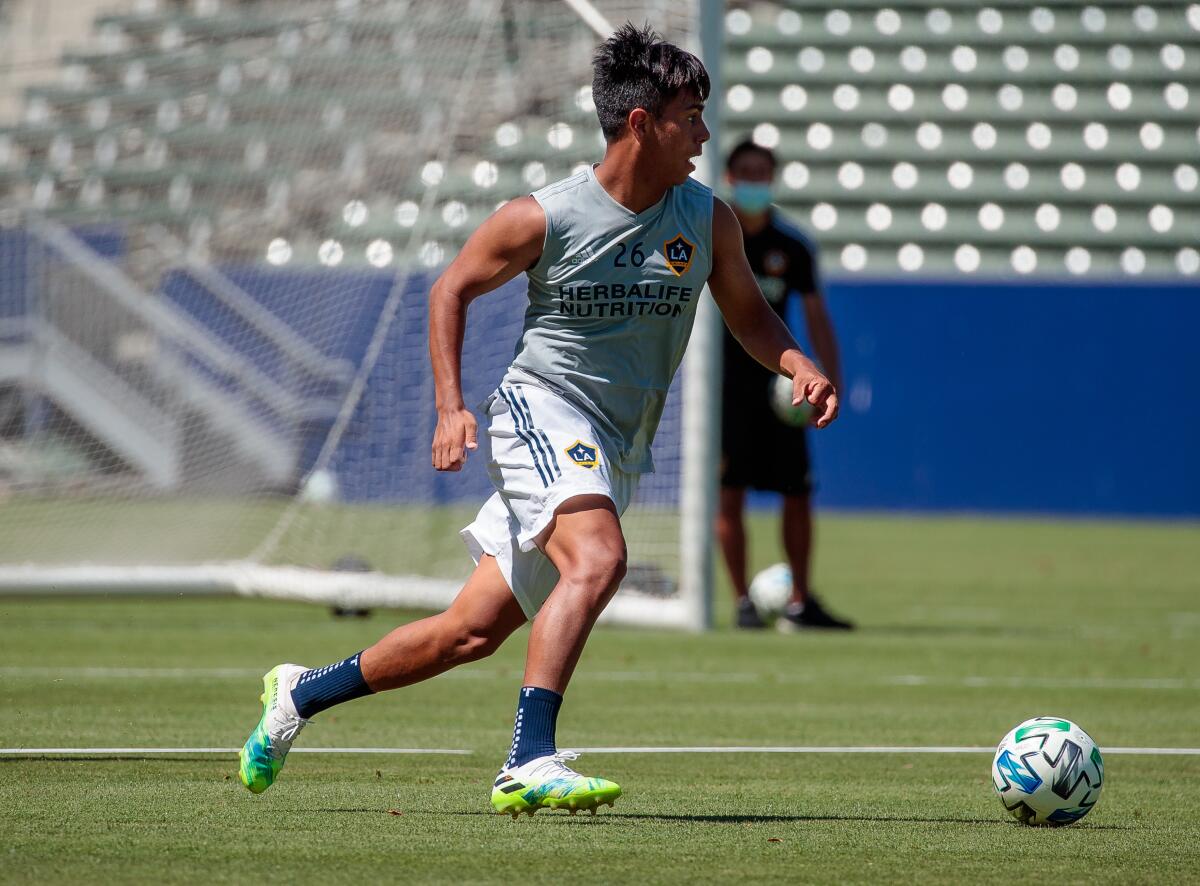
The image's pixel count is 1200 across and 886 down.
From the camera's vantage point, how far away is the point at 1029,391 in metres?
22.4

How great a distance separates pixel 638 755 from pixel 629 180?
6.05 feet

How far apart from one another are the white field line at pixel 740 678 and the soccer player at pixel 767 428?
198 centimetres

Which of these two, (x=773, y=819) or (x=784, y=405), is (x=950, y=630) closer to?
(x=784, y=405)

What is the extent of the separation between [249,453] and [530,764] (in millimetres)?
8921

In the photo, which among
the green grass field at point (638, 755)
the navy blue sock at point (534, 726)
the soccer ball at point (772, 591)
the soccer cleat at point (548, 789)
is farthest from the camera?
the soccer ball at point (772, 591)

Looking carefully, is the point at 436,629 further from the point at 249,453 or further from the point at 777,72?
the point at 777,72

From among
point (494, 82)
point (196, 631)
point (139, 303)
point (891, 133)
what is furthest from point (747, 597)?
point (891, 133)

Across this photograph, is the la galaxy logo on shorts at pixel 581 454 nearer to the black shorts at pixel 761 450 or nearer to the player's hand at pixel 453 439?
the player's hand at pixel 453 439

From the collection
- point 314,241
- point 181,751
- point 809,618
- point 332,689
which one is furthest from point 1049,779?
point 314,241

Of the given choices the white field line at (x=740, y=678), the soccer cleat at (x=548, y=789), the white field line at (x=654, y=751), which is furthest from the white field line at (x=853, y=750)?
the white field line at (x=740, y=678)

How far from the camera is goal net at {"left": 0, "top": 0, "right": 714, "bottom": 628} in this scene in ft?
35.2

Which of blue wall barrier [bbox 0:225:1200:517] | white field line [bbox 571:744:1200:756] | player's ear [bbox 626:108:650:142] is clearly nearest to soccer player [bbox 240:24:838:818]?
player's ear [bbox 626:108:650:142]

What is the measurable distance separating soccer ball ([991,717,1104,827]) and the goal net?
5363 mm

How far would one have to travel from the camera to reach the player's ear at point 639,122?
177 inches
